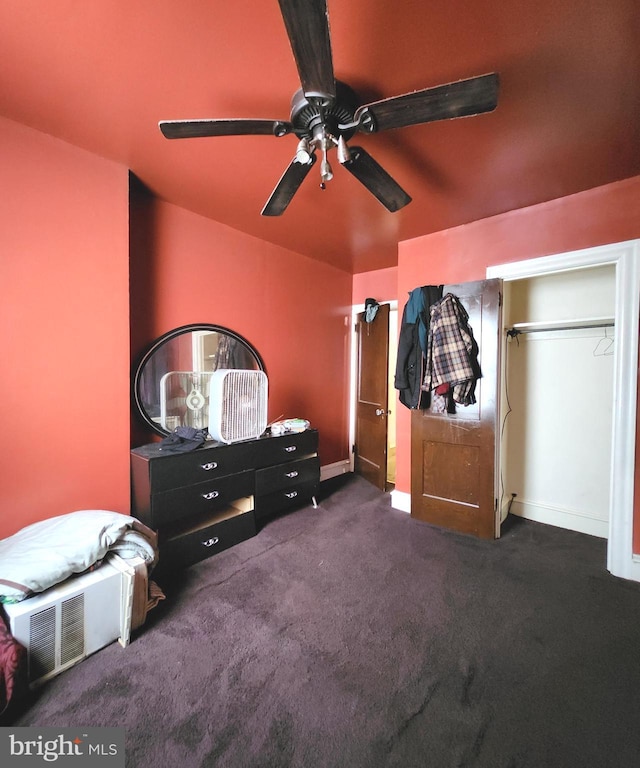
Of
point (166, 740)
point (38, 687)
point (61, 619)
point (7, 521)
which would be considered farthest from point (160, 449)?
point (166, 740)

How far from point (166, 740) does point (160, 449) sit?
1394mm

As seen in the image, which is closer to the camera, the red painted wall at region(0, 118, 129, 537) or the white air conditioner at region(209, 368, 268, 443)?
the red painted wall at region(0, 118, 129, 537)

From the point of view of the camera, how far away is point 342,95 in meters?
1.32

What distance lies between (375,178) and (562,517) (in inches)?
116

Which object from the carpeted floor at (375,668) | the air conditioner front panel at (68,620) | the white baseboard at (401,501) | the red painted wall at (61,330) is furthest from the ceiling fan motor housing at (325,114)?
the white baseboard at (401,501)

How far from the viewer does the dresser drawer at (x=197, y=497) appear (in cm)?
200

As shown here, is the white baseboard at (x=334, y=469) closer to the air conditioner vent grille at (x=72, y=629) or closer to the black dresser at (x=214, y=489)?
the black dresser at (x=214, y=489)

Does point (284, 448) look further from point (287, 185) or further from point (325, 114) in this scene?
point (325, 114)

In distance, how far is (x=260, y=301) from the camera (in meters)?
3.08

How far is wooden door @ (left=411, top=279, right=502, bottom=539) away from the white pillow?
214 centimetres

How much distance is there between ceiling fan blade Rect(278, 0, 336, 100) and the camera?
31.7 inches

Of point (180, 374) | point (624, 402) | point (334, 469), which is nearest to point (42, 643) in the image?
point (180, 374)

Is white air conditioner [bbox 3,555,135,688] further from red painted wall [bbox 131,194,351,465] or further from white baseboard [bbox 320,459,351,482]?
white baseboard [bbox 320,459,351,482]

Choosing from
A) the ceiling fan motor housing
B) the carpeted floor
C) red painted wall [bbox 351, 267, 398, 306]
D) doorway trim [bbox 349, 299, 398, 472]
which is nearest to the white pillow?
the carpeted floor
